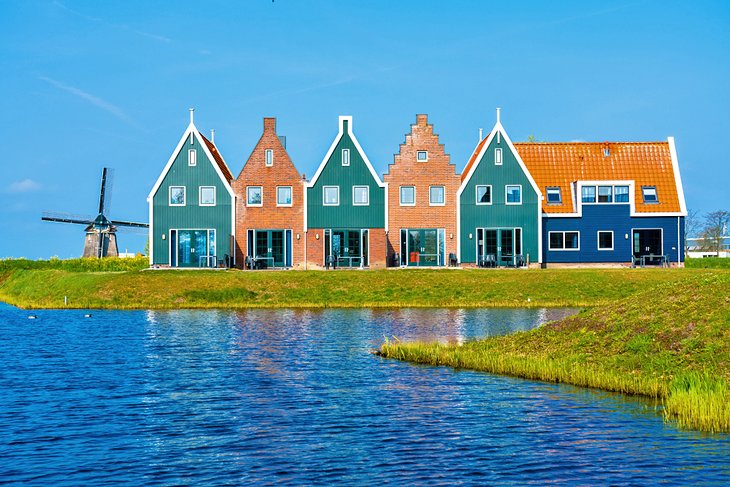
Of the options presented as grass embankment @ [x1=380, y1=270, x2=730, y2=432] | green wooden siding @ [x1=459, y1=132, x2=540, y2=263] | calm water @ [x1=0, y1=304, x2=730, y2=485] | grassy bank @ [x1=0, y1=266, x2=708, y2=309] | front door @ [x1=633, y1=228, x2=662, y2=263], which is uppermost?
green wooden siding @ [x1=459, y1=132, x2=540, y2=263]

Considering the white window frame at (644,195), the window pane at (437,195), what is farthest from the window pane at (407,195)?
the white window frame at (644,195)

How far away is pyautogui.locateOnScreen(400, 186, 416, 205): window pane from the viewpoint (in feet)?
246

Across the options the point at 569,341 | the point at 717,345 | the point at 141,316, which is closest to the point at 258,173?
the point at 141,316

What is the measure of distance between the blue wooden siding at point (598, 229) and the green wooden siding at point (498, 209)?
170 centimetres

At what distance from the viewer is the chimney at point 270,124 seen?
74438 millimetres

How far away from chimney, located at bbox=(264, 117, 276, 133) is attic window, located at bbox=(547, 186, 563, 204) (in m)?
23.3

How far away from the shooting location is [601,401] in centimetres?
2377

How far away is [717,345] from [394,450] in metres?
11.0

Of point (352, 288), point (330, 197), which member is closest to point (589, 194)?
point (330, 197)

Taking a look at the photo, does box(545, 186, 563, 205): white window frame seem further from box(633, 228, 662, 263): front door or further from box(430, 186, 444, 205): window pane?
box(430, 186, 444, 205): window pane

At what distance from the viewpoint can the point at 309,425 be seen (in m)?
21.3

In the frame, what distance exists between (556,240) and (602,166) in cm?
795

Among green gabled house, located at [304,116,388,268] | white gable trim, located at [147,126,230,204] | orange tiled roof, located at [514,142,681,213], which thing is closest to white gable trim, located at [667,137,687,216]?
orange tiled roof, located at [514,142,681,213]

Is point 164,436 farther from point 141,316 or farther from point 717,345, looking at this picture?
point 141,316
